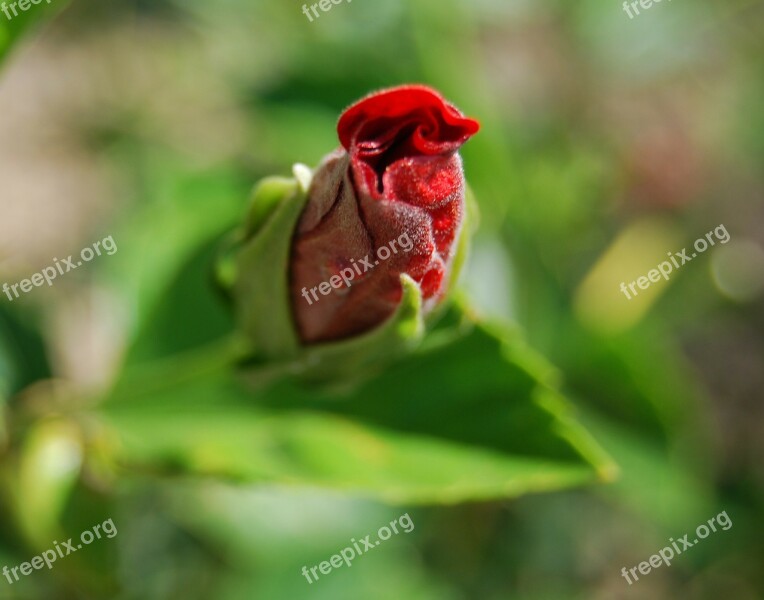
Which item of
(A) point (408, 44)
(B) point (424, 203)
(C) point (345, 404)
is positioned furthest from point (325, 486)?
(A) point (408, 44)

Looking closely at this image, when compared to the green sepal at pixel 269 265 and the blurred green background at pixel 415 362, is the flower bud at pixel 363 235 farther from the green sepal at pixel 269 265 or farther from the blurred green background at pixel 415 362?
the blurred green background at pixel 415 362

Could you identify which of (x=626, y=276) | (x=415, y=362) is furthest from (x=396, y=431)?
(x=626, y=276)

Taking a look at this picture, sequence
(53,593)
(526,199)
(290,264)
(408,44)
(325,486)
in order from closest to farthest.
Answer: (290,264)
(325,486)
(53,593)
(526,199)
(408,44)

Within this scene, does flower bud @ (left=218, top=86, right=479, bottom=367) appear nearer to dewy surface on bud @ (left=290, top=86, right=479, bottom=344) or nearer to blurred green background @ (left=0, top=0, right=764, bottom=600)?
dewy surface on bud @ (left=290, top=86, right=479, bottom=344)

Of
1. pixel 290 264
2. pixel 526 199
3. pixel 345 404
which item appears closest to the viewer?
pixel 290 264

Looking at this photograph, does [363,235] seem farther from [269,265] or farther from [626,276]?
[626,276]

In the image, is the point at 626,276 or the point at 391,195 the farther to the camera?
the point at 626,276

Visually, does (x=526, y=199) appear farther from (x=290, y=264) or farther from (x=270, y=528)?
(x=290, y=264)
